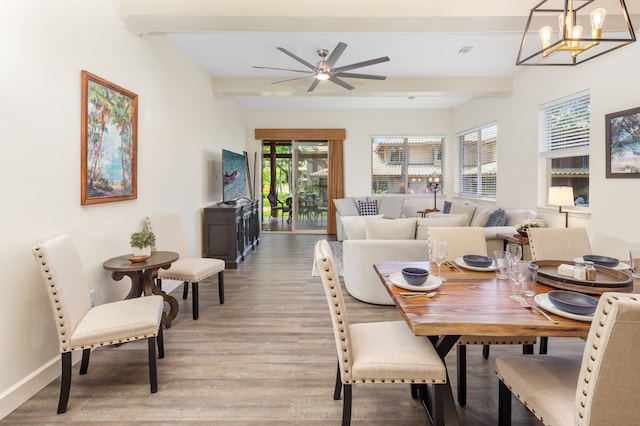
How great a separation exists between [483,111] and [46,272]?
723 cm

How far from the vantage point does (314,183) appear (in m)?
8.82

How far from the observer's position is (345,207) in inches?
308

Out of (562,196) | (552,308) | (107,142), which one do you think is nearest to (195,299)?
(107,142)

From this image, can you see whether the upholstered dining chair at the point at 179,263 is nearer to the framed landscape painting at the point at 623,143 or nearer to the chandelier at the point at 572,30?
the chandelier at the point at 572,30

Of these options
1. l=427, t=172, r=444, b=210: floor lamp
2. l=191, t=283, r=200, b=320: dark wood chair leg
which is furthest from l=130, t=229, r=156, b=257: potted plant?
l=427, t=172, r=444, b=210: floor lamp

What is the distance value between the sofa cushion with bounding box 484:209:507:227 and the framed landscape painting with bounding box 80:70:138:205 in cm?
470

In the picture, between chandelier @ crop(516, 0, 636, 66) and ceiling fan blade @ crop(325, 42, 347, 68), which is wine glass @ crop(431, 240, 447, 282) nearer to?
chandelier @ crop(516, 0, 636, 66)

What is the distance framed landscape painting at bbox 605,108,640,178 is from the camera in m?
3.52

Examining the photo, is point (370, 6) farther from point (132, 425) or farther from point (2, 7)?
point (132, 425)

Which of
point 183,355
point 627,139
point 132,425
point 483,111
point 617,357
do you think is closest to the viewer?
point 617,357

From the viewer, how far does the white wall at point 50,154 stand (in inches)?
78.6

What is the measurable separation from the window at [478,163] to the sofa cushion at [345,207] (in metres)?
2.52

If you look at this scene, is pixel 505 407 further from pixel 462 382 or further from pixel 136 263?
pixel 136 263

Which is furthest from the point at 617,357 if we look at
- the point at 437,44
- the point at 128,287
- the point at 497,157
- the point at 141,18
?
the point at 497,157
